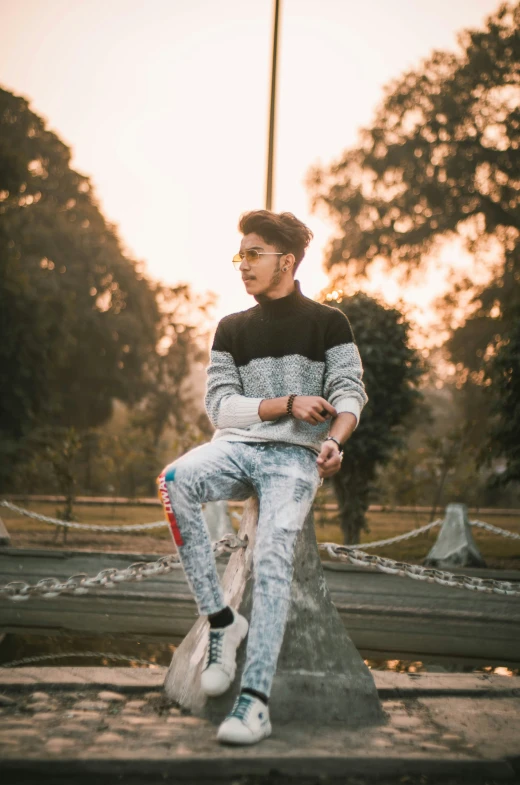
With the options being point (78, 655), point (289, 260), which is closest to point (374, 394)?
point (78, 655)

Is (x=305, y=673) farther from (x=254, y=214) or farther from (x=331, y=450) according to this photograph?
(x=254, y=214)

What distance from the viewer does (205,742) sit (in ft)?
11.1

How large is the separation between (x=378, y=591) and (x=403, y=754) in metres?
5.17

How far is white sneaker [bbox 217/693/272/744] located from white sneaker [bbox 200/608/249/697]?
16 cm

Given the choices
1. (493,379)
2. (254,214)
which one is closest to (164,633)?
(254,214)

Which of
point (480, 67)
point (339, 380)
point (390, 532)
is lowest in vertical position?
point (390, 532)

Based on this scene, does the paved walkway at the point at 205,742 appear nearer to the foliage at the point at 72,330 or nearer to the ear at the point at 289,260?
the ear at the point at 289,260

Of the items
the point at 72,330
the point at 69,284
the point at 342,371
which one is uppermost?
the point at 69,284

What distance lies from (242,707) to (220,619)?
0.43 meters

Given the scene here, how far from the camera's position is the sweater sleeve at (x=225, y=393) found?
4.16 metres

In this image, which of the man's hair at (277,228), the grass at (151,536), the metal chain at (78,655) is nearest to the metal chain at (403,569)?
the metal chain at (78,655)

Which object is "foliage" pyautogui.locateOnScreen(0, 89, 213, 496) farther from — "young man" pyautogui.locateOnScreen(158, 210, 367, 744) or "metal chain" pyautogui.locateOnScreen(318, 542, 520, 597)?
"young man" pyautogui.locateOnScreen(158, 210, 367, 744)

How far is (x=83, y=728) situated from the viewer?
3531 mm

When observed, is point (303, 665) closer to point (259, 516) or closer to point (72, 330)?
point (259, 516)
